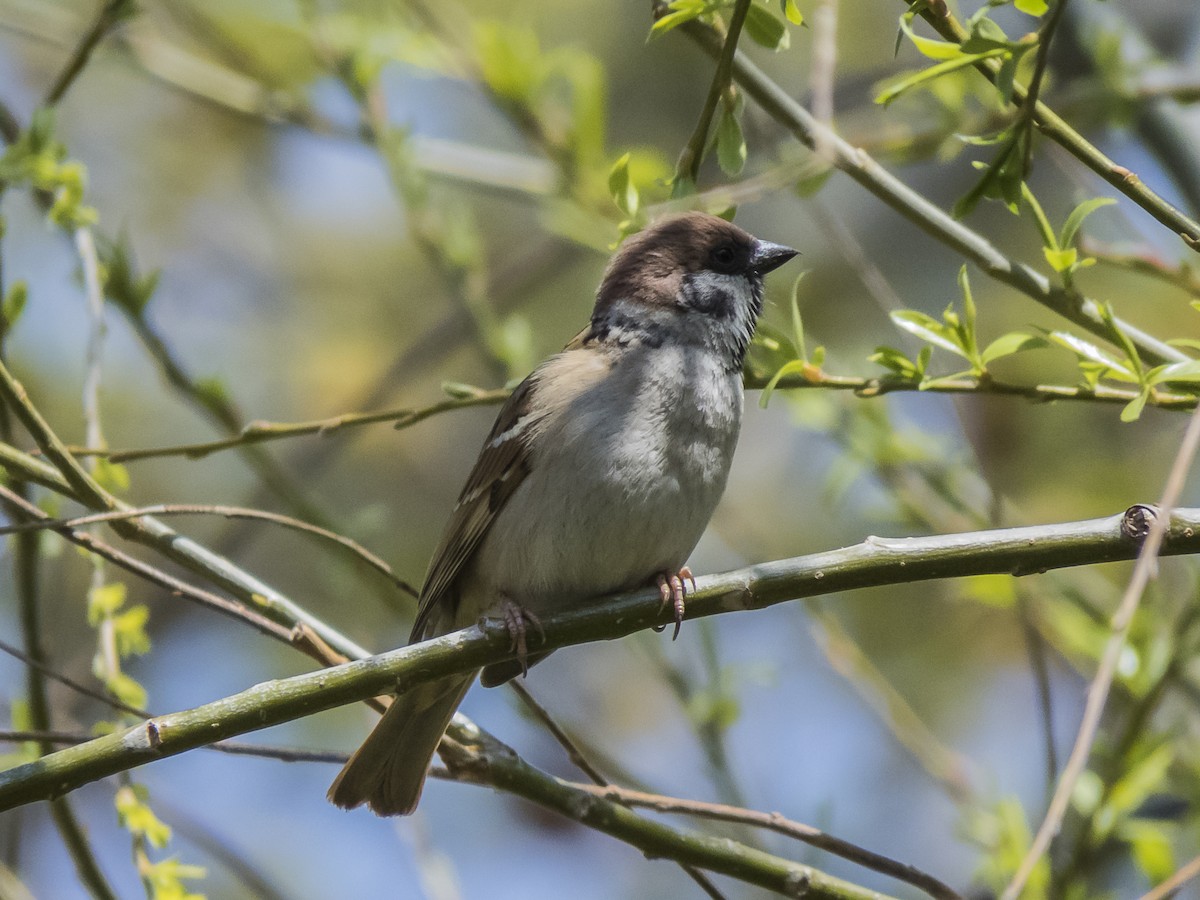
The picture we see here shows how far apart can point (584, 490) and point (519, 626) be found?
0.75 m

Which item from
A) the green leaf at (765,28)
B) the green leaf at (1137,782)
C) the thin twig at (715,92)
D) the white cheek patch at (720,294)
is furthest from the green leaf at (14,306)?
the green leaf at (1137,782)

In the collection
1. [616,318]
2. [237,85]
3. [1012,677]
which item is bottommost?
[616,318]

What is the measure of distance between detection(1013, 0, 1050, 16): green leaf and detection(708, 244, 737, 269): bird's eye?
239 cm

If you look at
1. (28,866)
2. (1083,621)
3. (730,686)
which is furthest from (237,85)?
(28,866)

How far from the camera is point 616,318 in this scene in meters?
4.82

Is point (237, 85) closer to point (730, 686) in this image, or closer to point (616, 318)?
point (616, 318)

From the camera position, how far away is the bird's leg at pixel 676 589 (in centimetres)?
319

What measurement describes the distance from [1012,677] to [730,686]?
13.6 ft

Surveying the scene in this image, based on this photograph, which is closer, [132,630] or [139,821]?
[139,821]

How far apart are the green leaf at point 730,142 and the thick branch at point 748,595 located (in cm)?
91

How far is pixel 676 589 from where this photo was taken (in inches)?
146

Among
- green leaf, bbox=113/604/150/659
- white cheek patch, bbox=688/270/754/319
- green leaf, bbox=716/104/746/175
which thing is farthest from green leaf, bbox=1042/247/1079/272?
green leaf, bbox=113/604/150/659

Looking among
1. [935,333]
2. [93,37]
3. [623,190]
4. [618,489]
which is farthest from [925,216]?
[93,37]

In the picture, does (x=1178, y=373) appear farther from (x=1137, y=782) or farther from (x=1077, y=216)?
A: (x=1137, y=782)
